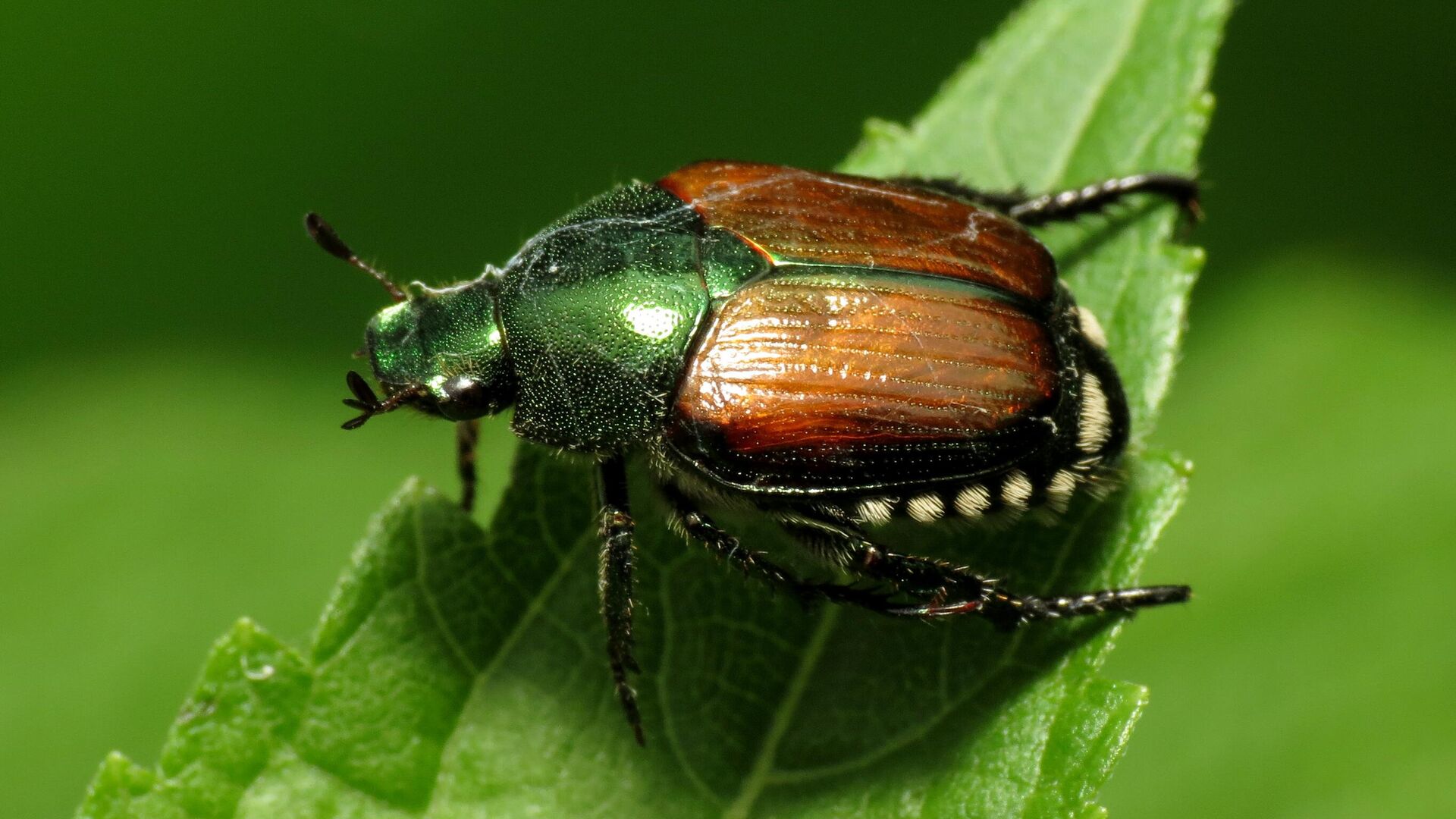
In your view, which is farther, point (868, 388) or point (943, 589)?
point (943, 589)

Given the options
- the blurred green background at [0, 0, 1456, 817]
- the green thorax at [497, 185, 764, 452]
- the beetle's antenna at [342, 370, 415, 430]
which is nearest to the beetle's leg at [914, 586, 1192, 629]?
the green thorax at [497, 185, 764, 452]

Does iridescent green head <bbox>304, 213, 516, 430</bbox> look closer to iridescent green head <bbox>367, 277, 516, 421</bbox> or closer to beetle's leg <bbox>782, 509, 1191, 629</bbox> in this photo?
iridescent green head <bbox>367, 277, 516, 421</bbox>

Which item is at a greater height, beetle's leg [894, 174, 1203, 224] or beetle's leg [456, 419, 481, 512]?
beetle's leg [894, 174, 1203, 224]

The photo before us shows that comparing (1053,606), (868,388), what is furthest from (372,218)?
(1053,606)

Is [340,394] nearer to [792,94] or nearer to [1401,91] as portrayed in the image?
[792,94]

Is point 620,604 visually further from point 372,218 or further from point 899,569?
point 372,218

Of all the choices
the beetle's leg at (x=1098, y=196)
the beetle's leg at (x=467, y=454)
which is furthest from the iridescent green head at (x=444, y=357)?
the beetle's leg at (x=1098, y=196)
